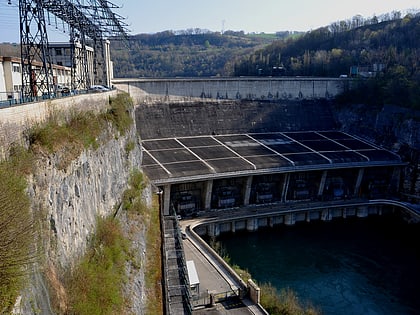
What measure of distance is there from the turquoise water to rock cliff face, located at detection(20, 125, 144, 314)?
42.2ft

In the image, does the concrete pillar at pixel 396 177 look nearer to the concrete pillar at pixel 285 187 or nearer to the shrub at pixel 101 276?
the concrete pillar at pixel 285 187

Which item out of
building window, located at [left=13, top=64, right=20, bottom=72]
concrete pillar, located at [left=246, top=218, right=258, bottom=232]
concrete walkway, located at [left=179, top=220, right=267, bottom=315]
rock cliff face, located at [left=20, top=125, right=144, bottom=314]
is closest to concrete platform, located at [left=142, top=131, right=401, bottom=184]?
concrete pillar, located at [left=246, top=218, right=258, bottom=232]

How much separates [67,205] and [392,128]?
116ft

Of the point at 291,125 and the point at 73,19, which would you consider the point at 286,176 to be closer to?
the point at 291,125

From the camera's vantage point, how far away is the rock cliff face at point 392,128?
3481 cm

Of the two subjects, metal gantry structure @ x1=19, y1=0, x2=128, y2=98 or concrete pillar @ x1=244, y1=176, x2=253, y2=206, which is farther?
concrete pillar @ x1=244, y1=176, x2=253, y2=206

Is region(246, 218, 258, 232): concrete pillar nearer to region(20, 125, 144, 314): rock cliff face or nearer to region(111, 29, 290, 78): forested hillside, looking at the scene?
region(20, 125, 144, 314): rock cliff face

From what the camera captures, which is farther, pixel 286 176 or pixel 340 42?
pixel 340 42

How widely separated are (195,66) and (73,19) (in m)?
96.1

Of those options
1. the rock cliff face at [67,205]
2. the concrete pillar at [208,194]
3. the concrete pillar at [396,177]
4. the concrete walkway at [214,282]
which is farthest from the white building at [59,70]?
the concrete pillar at [396,177]

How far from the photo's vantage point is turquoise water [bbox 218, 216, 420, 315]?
2212cm

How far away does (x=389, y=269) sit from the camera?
998 inches

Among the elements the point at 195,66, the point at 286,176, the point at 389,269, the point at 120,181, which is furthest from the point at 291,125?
the point at 195,66

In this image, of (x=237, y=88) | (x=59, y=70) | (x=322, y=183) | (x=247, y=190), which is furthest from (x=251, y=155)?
(x=59, y=70)
